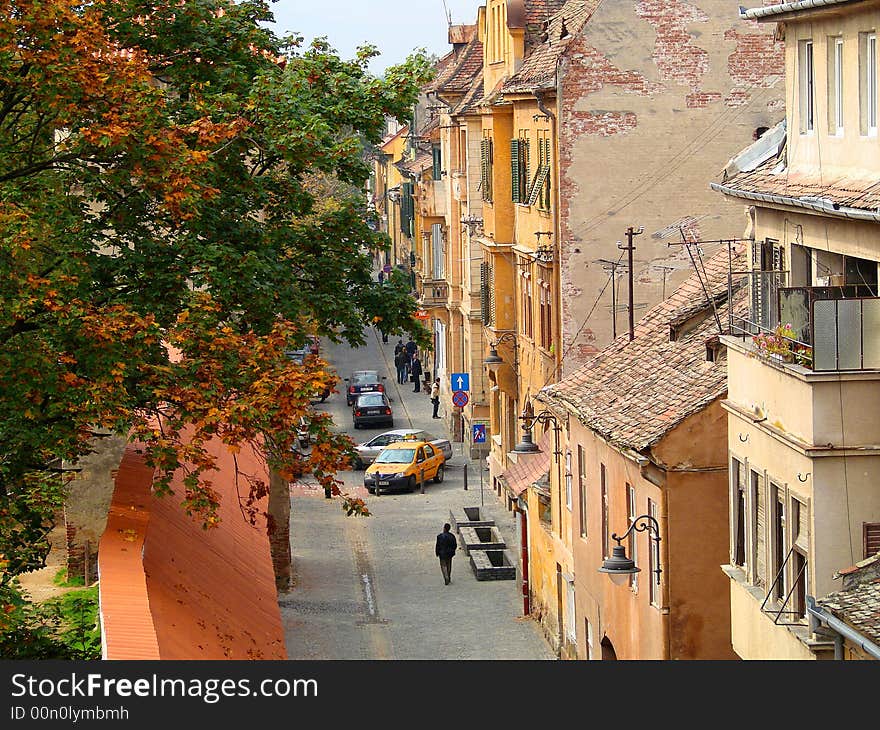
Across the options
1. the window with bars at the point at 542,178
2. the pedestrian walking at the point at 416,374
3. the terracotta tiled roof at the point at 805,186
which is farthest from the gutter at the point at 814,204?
the pedestrian walking at the point at 416,374

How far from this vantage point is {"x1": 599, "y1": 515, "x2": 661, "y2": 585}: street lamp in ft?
74.8

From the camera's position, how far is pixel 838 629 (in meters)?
15.5

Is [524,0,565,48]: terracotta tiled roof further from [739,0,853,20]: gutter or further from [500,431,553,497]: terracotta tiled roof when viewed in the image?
[739,0,853,20]: gutter

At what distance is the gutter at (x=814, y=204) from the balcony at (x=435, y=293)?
45.0 metres

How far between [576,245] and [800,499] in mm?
21135

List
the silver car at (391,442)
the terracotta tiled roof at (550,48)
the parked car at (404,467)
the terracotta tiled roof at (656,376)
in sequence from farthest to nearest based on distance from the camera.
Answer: the silver car at (391,442)
the parked car at (404,467)
the terracotta tiled roof at (550,48)
the terracotta tiled roof at (656,376)

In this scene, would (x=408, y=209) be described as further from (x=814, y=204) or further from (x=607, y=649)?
(x=814, y=204)

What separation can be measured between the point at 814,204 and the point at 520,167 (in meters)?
26.6

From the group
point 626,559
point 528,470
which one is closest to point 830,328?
point 626,559

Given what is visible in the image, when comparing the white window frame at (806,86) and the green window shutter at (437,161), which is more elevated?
the green window shutter at (437,161)

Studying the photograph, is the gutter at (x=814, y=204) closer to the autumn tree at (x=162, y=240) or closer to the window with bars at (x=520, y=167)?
the autumn tree at (x=162, y=240)

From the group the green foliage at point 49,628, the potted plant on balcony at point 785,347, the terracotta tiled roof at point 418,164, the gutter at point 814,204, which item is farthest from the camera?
the terracotta tiled roof at point 418,164

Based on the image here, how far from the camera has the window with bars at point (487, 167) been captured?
4881cm

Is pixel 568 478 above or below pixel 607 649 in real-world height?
above
